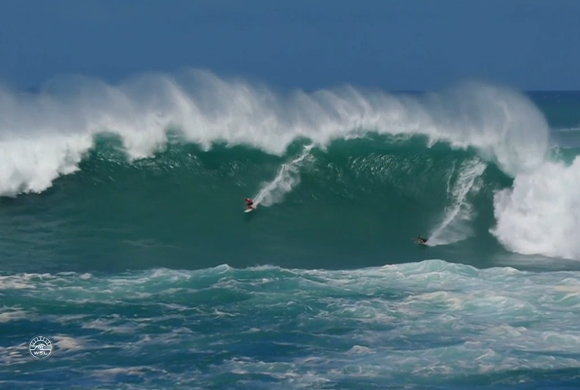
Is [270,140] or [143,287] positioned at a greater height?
[270,140]

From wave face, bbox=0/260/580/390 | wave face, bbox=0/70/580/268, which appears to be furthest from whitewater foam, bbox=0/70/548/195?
wave face, bbox=0/260/580/390

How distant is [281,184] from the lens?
68.9 feet

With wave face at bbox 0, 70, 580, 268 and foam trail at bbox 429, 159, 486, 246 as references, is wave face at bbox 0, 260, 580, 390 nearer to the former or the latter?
wave face at bbox 0, 70, 580, 268

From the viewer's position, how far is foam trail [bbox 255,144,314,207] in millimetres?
20359

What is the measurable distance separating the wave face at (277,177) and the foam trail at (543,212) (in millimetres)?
39

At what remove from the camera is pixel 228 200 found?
2022 cm

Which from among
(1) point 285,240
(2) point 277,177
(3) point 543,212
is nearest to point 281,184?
(2) point 277,177

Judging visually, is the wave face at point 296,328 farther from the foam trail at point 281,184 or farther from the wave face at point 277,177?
the foam trail at point 281,184

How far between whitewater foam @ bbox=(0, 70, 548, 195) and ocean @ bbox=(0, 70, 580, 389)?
0.07 meters

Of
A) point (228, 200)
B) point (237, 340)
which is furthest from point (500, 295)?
point (228, 200)

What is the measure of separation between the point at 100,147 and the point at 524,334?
46.8 feet

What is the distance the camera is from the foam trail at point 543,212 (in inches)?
723

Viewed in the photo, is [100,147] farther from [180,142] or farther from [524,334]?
[524,334]

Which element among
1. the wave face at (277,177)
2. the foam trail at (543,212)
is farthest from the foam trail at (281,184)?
the foam trail at (543,212)
